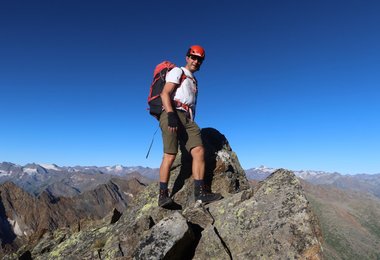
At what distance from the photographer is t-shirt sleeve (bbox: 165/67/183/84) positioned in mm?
12711

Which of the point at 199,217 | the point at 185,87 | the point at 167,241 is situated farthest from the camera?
the point at 185,87

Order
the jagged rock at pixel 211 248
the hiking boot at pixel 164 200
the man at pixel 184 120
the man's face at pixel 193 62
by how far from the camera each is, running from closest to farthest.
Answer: the jagged rock at pixel 211 248 < the man at pixel 184 120 < the hiking boot at pixel 164 200 < the man's face at pixel 193 62

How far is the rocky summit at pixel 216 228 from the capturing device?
33.1 ft

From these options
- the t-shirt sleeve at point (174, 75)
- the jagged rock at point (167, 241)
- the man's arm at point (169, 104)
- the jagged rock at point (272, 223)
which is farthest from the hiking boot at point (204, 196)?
the t-shirt sleeve at point (174, 75)

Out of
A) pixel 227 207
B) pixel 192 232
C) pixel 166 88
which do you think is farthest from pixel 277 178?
pixel 166 88

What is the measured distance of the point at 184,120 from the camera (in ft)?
43.7

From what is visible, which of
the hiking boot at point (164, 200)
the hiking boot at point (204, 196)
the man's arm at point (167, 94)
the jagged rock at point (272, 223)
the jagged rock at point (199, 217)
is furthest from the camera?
the hiking boot at point (164, 200)

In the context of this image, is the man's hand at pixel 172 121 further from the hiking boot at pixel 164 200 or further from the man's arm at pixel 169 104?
the hiking boot at pixel 164 200

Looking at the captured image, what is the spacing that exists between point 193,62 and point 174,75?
48.5 inches

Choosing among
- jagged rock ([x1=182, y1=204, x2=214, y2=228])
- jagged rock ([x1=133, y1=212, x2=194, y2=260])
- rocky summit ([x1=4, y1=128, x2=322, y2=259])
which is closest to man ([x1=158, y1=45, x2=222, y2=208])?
rocky summit ([x1=4, y1=128, x2=322, y2=259])

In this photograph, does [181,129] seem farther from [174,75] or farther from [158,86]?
[174,75]

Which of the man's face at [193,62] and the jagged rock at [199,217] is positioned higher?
the man's face at [193,62]

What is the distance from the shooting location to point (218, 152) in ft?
53.3

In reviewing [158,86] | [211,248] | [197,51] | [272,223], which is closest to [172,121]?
[158,86]
